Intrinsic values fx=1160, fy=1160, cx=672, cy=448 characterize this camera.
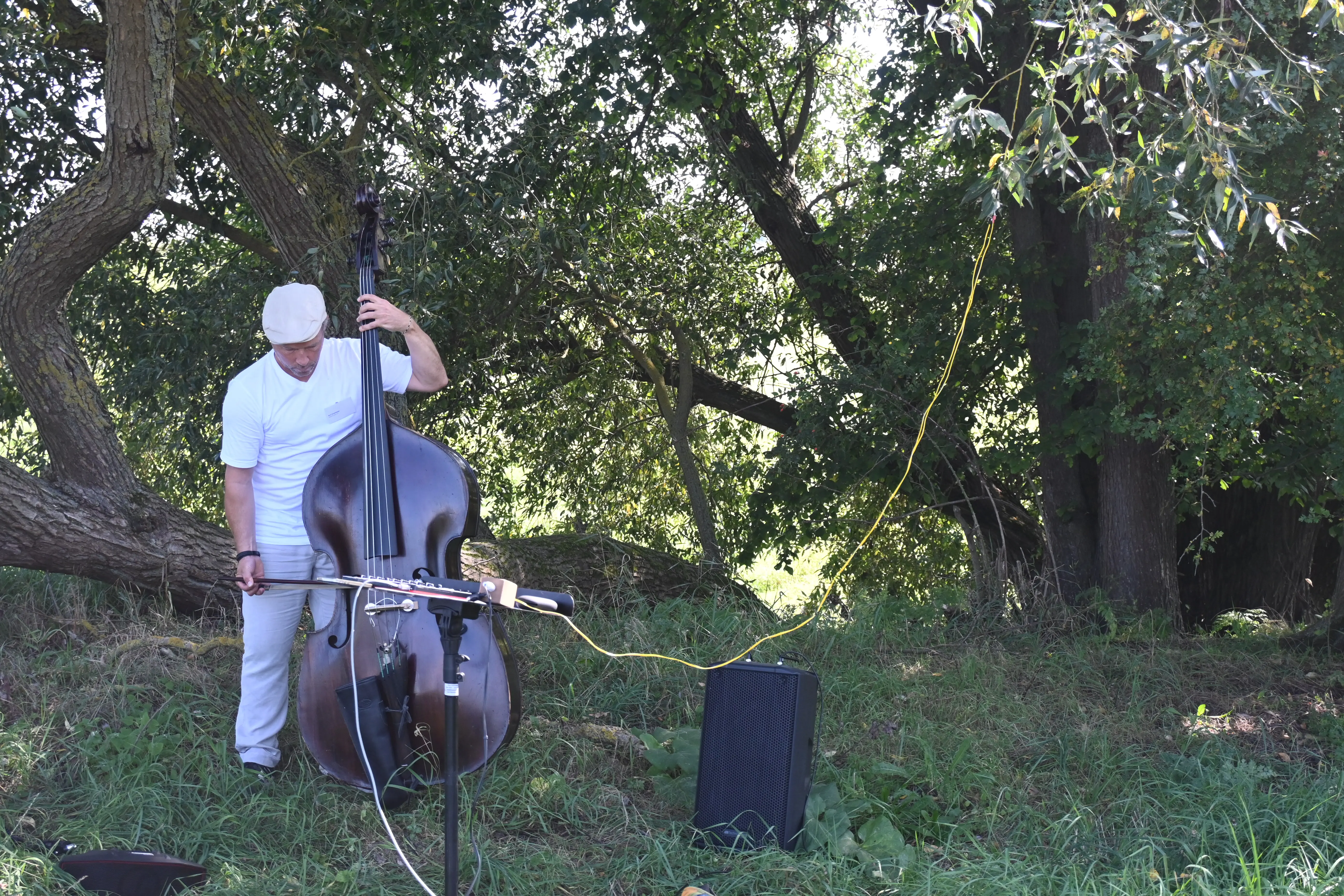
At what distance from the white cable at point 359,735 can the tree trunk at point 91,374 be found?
2.20 meters

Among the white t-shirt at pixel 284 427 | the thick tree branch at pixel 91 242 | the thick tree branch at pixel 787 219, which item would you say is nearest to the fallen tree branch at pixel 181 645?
the thick tree branch at pixel 91 242

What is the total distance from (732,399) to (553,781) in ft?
16.8

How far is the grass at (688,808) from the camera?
129 inches

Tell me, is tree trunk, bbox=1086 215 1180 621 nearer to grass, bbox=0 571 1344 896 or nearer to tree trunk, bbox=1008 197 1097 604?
tree trunk, bbox=1008 197 1097 604

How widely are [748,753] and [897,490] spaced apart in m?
2.41

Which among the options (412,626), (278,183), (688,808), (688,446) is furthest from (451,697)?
(688,446)

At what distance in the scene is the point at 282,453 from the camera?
12.6 feet

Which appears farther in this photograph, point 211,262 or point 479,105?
point 211,262

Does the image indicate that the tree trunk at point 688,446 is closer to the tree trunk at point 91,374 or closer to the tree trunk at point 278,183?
the tree trunk at point 278,183

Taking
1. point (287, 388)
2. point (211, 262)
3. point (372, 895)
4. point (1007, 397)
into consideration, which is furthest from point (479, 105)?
point (372, 895)

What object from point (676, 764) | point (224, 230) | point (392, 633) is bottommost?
point (676, 764)

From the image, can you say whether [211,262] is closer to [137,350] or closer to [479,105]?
[137,350]

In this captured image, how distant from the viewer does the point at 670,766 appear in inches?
154

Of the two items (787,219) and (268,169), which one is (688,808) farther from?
(787,219)
